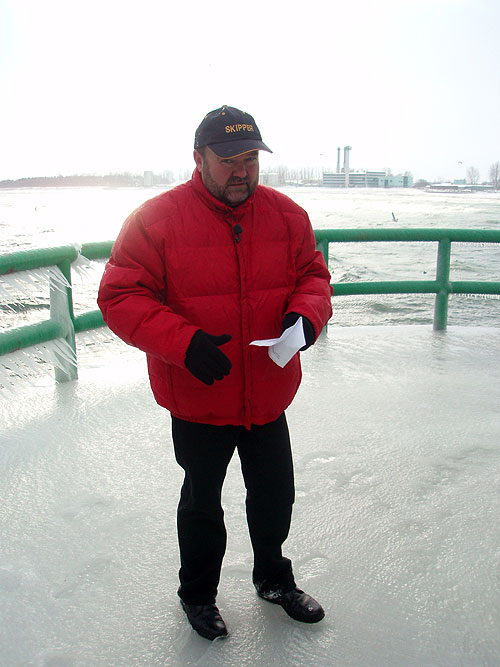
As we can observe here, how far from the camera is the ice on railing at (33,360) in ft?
10.2

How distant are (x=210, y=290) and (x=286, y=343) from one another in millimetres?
251

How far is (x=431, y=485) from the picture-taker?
8.56 feet

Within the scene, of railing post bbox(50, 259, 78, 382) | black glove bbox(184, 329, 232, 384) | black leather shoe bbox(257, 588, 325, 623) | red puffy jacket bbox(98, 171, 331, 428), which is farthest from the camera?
railing post bbox(50, 259, 78, 382)

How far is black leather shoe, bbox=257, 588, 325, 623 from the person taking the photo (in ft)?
6.13

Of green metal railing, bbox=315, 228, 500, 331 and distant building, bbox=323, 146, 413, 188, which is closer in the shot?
green metal railing, bbox=315, 228, 500, 331

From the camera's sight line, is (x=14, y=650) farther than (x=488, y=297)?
No

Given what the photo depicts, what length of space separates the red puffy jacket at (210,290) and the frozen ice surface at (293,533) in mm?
617

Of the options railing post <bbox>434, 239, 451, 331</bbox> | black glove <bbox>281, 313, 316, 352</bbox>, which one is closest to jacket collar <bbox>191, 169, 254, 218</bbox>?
black glove <bbox>281, 313, 316, 352</bbox>

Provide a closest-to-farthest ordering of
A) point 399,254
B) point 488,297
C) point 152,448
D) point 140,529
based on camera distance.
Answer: point 140,529, point 152,448, point 488,297, point 399,254

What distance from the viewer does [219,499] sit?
187 centimetres

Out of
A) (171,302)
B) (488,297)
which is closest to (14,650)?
(171,302)

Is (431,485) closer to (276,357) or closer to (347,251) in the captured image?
(276,357)

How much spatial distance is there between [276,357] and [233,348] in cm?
12

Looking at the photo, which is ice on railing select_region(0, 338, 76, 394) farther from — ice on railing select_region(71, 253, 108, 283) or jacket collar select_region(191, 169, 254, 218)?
jacket collar select_region(191, 169, 254, 218)
